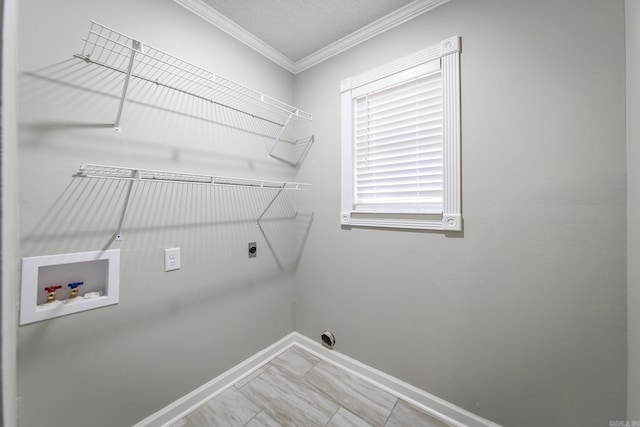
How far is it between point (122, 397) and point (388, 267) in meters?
1.54

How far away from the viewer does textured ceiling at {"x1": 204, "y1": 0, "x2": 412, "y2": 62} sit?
1.42 metres

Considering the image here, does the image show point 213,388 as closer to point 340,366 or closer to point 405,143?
point 340,366

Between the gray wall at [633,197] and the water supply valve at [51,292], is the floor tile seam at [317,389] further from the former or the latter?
the water supply valve at [51,292]

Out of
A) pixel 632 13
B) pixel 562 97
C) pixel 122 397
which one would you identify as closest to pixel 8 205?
pixel 122 397

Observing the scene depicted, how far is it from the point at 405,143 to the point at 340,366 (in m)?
1.61

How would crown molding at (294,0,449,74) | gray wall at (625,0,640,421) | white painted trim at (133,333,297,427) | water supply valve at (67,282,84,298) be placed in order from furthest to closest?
crown molding at (294,0,449,74)
white painted trim at (133,333,297,427)
water supply valve at (67,282,84,298)
gray wall at (625,0,640,421)

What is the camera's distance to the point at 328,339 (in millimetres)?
1826

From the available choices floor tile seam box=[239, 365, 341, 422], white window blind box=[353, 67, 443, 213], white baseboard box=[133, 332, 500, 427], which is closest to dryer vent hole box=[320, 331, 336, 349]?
white baseboard box=[133, 332, 500, 427]

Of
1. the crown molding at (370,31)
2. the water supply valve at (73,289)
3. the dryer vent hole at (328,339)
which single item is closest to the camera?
the water supply valve at (73,289)

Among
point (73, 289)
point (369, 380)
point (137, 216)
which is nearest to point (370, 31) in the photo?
point (137, 216)

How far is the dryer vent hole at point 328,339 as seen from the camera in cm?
181

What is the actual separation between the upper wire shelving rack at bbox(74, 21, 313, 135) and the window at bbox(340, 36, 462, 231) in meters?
0.47

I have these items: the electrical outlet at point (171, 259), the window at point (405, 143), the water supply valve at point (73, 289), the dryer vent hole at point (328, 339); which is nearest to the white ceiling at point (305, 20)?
the window at point (405, 143)

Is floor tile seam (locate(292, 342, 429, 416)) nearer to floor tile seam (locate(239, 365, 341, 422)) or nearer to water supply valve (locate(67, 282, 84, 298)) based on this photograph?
floor tile seam (locate(239, 365, 341, 422))
